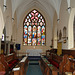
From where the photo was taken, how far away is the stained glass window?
18.1 meters

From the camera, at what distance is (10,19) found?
43.9 ft

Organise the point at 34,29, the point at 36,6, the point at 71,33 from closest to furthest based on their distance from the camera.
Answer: the point at 71,33 < the point at 36,6 < the point at 34,29

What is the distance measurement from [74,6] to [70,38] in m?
2.68

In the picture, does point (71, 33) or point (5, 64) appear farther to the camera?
point (71, 33)

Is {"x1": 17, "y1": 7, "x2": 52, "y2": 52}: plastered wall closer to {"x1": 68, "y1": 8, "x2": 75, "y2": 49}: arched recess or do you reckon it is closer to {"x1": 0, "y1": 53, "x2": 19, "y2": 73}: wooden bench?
{"x1": 68, "y1": 8, "x2": 75, "y2": 49}: arched recess

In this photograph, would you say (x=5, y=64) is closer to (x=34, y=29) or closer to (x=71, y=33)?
(x=71, y=33)

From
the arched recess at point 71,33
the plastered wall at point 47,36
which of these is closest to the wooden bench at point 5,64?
the arched recess at point 71,33

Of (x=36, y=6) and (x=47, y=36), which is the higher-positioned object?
(x=36, y=6)

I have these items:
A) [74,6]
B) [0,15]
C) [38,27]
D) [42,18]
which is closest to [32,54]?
[38,27]

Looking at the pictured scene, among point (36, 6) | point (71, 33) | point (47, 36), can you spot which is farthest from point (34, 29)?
point (71, 33)

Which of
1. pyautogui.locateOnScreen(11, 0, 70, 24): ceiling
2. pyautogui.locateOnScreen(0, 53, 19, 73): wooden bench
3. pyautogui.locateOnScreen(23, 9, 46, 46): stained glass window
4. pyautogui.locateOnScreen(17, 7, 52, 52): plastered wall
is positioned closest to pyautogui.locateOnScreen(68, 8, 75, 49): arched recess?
pyautogui.locateOnScreen(0, 53, 19, 73): wooden bench

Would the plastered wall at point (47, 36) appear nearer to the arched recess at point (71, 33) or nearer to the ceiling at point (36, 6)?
the ceiling at point (36, 6)

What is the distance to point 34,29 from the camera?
60.3 ft

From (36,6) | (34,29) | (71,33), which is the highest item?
(36,6)
